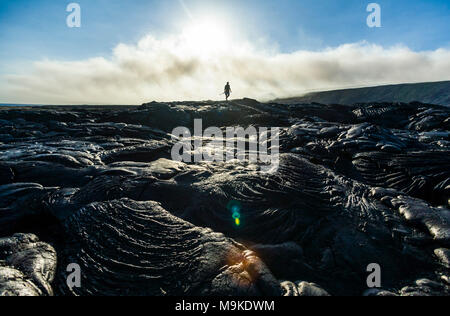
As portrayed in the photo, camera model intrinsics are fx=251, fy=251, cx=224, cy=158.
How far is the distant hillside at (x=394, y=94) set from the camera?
4212cm

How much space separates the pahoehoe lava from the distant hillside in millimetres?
43764

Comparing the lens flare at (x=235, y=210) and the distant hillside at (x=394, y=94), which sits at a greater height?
the distant hillside at (x=394, y=94)

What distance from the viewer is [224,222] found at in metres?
4.56

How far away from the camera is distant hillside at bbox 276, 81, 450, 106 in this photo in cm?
4212

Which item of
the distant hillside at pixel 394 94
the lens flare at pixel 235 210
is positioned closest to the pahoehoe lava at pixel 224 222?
the lens flare at pixel 235 210

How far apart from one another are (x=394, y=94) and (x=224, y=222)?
56821 millimetres

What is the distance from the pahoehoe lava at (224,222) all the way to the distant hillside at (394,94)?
43.8 m

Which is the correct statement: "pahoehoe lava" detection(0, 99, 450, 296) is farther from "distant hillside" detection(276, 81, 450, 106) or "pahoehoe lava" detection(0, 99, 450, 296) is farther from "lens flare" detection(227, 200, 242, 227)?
"distant hillside" detection(276, 81, 450, 106)

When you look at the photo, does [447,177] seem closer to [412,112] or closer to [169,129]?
[169,129]

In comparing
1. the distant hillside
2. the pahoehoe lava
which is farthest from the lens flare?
the distant hillside

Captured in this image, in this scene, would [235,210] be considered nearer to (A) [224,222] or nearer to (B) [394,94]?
(A) [224,222]

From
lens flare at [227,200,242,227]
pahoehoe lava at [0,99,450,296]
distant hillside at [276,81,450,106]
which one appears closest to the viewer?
pahoehoe lava at [0,99,450,296]

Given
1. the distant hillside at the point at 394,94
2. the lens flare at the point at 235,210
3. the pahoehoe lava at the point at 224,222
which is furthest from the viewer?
the distant hillside at the point at 394,94

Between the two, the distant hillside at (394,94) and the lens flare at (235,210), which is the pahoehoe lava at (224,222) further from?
the distant hillside at (394,94)
